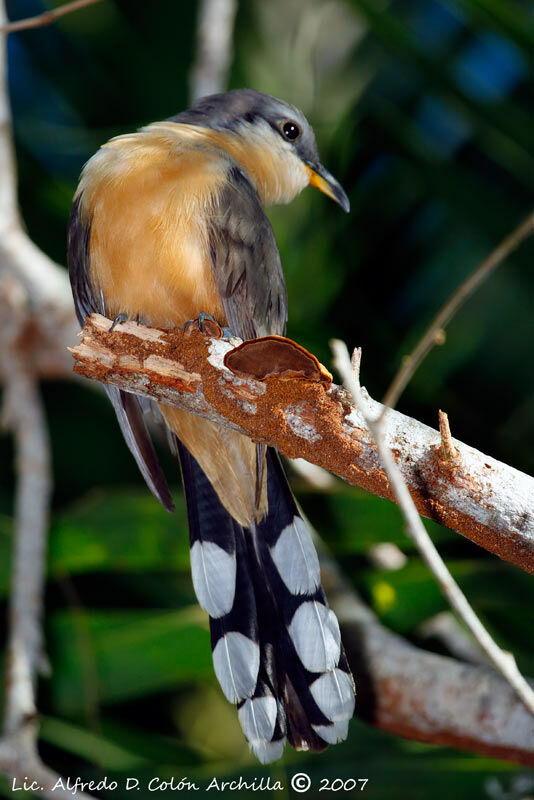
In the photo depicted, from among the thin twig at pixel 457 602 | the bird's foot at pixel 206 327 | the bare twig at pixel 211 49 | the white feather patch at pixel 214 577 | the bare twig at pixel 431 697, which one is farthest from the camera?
the bare twig at pixel 211 49

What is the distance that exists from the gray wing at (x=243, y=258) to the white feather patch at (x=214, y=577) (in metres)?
0.48

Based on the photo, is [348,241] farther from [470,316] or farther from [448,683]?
[448,683]

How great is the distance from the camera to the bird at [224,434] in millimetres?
1600

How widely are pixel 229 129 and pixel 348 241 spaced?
1.09 m

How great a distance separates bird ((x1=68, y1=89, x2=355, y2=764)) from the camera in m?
1.60

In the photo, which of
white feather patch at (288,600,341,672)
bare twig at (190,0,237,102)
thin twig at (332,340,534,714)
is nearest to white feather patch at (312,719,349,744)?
white feather patch at (288,600,341,672)

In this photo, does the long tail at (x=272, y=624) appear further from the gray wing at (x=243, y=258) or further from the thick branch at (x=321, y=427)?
the thick branch at (x=321, y=427)

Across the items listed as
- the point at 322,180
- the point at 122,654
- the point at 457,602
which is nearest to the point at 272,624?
the point at 457,602

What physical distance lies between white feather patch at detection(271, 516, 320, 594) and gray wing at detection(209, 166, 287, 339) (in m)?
0.43

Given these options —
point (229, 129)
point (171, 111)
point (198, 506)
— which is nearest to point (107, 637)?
point (198, 506)

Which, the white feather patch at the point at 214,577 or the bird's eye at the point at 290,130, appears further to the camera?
the bird's eye at the point at 290,130

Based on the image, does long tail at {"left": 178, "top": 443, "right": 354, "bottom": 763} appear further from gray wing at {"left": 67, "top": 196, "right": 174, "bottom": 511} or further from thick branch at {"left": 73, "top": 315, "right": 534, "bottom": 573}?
thick branch at {"left": 73, "top": 315, "right": 534, "bottom": 573}

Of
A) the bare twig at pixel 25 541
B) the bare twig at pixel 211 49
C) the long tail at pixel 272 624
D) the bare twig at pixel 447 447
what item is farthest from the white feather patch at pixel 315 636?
the bare twig at pixel 211 49

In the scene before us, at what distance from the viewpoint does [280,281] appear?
6.25 ft
